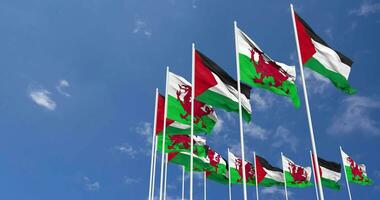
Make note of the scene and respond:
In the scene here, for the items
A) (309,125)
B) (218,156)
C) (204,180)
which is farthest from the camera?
(204,180)

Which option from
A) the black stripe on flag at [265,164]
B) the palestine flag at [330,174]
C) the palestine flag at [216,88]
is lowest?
the palestine flag at [216,88]

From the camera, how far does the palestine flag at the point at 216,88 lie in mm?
18891

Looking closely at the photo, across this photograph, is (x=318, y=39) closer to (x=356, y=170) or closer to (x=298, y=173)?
(x=298, y=173)

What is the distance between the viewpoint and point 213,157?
34.0m

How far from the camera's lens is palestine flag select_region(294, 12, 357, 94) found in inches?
689

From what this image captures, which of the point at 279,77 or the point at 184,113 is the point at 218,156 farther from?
the point at 279,77

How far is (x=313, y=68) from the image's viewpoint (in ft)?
58.0

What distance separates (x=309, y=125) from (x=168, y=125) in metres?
11.5

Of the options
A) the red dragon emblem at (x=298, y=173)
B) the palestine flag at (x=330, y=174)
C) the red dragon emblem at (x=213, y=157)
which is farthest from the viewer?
the red dragon emblem at (x=298, y=173)

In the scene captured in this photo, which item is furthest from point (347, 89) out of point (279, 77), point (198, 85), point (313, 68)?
point (198, 85)

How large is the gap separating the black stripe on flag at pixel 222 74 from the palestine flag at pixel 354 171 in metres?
24.6

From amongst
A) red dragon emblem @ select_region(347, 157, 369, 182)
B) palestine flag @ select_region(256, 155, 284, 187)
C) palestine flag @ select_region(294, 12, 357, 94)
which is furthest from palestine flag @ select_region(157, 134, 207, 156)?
red dragon emblem @ select_region(347, 157, 369, 182)

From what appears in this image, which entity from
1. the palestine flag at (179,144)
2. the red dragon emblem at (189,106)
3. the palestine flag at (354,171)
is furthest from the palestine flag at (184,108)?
the palestine flag at (354,171)

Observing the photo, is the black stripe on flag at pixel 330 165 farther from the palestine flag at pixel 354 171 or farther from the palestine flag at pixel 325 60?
the palestine flag at pixel 325 60
